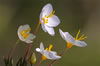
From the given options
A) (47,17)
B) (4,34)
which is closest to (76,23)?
(4,34)

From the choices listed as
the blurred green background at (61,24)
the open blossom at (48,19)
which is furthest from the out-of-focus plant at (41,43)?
the blurred green background at (61,24)

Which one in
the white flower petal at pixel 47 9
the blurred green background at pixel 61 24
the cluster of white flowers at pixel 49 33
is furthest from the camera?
the blurred green background at pixel 61 24

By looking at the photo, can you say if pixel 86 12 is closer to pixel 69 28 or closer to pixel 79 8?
pixel 79 8

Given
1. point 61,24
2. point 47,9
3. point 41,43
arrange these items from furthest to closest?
point 61,24
point 47,9
point 41,43

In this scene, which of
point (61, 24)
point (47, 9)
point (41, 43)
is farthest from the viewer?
point (61, 24)

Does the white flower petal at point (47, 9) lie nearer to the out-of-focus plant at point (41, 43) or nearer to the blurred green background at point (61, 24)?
the out-of-focus plant at point (41, 43)

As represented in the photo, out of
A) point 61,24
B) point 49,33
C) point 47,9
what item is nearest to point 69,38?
point 49,33

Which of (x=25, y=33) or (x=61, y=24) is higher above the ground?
(x=25, y=33)

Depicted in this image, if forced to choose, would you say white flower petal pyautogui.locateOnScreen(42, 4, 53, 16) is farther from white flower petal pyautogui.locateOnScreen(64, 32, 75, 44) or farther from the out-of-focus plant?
white flower petal pyautogui.locateOnScreen(64, 32, 75, 44)

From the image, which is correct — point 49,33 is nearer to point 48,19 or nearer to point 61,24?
point 48,19
